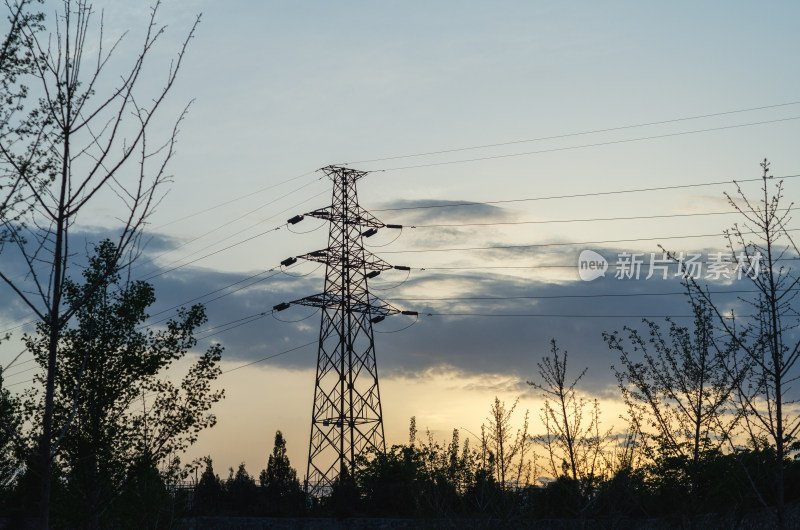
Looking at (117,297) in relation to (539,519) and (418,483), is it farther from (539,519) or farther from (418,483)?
(539,519)

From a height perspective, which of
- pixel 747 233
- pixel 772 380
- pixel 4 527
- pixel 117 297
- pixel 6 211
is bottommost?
pixel 4 527

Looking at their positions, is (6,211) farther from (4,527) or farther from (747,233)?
(4,527)

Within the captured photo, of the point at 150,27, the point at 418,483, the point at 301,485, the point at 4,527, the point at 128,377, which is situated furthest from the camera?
the point at 4,527

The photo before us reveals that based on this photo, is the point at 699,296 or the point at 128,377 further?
the point at 128,377

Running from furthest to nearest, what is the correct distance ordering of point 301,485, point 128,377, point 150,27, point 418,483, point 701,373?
point 301,485 < point 418,483 < point 128,377 < point 701,373 < point 150,27

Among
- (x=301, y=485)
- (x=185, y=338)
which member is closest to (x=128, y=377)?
(x=185, y=338)

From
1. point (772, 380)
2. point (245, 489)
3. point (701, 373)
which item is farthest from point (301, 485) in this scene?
point (772, 380)

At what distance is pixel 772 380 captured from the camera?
13.1 m

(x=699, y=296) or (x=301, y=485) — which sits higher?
(x=699, y=296)

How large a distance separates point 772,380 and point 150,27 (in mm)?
11301

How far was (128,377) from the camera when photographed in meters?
24.5

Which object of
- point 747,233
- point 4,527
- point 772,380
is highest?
point 747,233

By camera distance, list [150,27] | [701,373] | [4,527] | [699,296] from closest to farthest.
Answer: [150,27], [699,296], [701,373], [4,527]

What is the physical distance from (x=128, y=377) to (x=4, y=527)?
23799 millimetres
